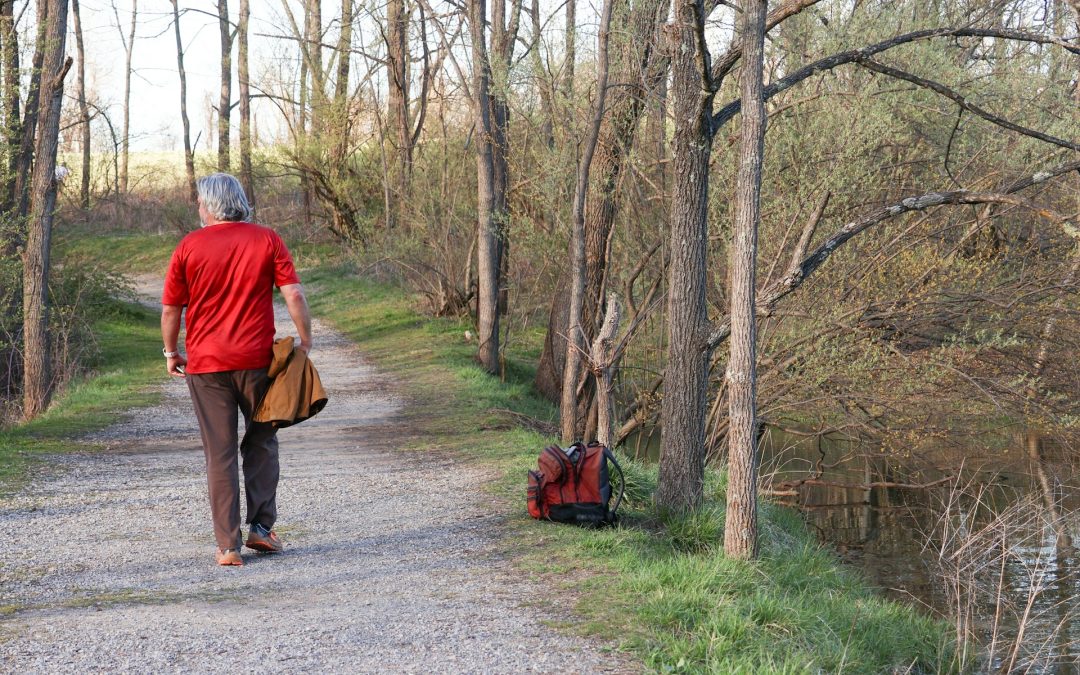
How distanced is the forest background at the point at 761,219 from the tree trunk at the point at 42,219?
37 mm

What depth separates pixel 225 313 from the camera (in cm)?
525

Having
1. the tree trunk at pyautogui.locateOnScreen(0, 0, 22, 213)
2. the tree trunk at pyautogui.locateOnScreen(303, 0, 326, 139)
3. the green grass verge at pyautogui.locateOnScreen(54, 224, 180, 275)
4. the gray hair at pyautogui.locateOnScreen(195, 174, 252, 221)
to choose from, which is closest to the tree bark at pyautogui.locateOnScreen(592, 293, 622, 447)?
the gray hair at pyautogui.locateOnScreen(195, 174, 252, 221)

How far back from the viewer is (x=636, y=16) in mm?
10148

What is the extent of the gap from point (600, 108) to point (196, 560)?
5.66m

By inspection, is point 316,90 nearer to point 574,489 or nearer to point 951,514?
point 951,514

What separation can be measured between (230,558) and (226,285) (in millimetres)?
1411

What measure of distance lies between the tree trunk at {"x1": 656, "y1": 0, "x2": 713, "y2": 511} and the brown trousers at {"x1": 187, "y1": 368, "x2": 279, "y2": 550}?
2549mm

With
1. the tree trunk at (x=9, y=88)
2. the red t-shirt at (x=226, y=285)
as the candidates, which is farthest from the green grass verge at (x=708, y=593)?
the tree trunk at (x=9, y=88)

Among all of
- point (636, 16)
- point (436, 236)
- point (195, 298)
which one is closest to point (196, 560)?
point (195, 298)

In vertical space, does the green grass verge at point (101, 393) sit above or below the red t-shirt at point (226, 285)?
below

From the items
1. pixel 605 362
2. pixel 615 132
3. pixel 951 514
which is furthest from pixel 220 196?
pixel 951 514

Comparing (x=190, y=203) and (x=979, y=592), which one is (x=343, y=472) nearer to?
(x=979, y=592)

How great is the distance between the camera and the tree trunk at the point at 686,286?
6340 millimetres

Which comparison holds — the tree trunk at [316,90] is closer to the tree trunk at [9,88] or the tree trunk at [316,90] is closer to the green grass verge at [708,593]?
the tree trunk at [9,88]
